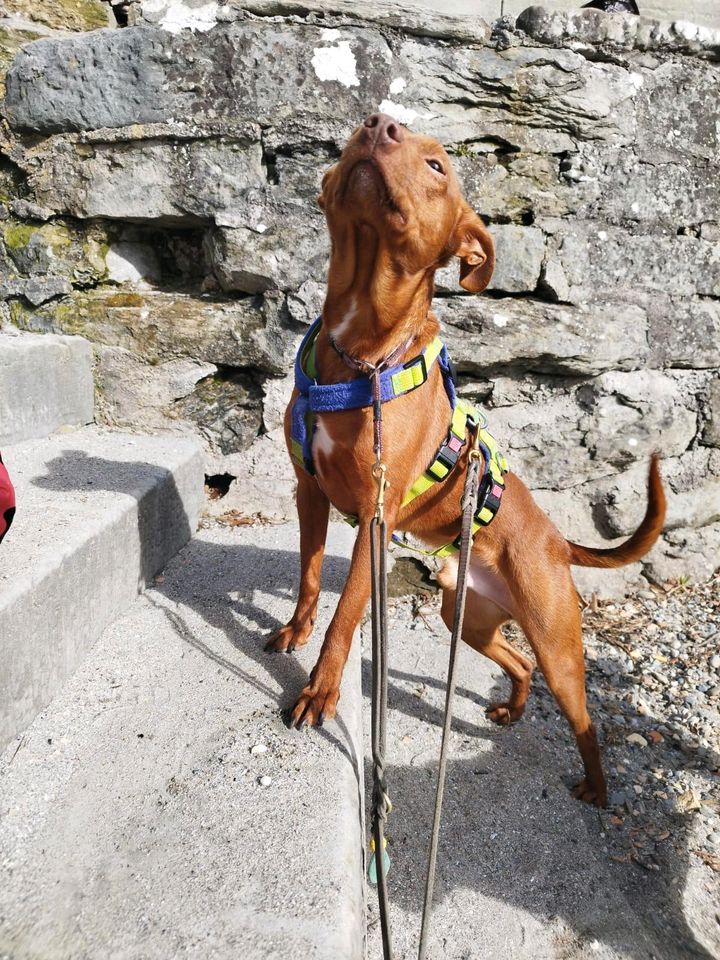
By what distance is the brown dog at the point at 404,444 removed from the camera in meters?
1.87

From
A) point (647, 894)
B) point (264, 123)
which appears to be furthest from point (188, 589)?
point (264, 123)

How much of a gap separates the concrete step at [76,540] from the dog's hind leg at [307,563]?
22.9 inches

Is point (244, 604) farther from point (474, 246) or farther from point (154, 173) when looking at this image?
point (154, 173)

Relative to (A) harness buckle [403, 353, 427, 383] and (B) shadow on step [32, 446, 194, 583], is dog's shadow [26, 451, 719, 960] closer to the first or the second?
(B) shadow on step [32, 446, 194, 583]

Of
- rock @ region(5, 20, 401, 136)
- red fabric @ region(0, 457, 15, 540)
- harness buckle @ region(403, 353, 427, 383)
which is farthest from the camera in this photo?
rock @ region(5, 20, 401, 136)

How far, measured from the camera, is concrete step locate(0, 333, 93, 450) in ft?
9.29

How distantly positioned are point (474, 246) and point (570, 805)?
1979 millimetres

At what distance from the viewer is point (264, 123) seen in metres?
3.15

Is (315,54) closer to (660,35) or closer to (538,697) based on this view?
(660,35)

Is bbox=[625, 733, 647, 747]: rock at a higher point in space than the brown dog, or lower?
lower

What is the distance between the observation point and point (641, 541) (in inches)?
94.5

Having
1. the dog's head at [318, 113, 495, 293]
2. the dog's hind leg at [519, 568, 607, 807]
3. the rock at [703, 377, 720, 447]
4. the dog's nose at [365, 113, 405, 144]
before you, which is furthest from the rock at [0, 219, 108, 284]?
the rock at [703, 377, 720, 447]

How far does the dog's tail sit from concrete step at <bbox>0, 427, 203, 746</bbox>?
5.04 feet

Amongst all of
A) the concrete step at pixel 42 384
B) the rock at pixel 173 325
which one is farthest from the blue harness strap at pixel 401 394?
the concrete step at pixel 42 384
